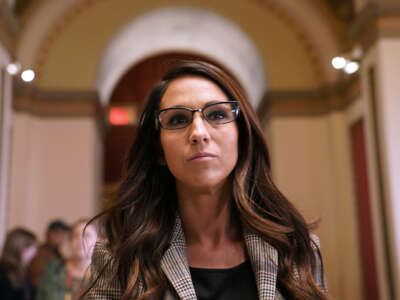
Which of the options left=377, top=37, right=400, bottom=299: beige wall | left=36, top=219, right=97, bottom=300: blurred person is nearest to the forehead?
left=36, top=219, right=97, bottom=300: blurred person

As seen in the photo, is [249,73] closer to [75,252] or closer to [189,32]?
[189,32]

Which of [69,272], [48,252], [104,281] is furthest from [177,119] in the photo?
[48,252]

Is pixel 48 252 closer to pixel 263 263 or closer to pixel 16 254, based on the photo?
pixel 16 254

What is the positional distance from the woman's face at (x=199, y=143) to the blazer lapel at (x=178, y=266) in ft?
0.62

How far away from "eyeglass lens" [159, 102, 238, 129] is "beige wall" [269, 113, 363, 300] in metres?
8.36

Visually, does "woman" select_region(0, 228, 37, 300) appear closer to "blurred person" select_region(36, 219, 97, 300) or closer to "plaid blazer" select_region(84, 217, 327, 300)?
"blurred person" select_region(36, 219, 97, 300)

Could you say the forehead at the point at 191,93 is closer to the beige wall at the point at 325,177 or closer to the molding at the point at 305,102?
the beige wall at the point at 325,177

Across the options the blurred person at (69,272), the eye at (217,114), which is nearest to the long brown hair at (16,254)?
the blurred person at (69,272)

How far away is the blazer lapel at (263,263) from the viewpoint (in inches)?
65.4

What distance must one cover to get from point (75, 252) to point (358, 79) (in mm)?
6728

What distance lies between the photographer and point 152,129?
197 centimetres

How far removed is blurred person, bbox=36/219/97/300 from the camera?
4.44 m

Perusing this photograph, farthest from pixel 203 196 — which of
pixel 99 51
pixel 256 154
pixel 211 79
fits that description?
pixel 99 51

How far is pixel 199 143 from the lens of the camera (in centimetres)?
168
